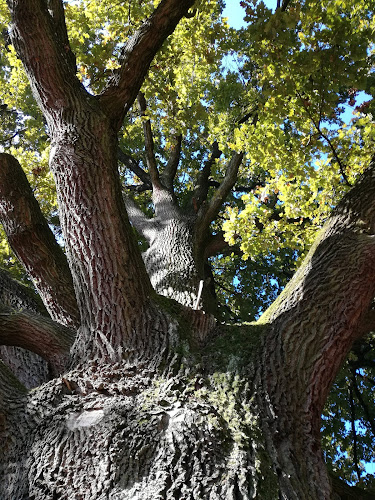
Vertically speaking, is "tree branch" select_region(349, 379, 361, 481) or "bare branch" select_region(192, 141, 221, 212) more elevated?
"bare branch" select_region(192, 141, 221, 212)

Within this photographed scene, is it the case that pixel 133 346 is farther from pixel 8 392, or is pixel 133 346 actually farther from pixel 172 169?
pixel 172 169

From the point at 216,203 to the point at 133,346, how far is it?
140 inches

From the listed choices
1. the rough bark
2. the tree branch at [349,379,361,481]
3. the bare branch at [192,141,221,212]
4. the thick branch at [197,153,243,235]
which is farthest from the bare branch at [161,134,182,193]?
the tree branch at [349,379,361,481]

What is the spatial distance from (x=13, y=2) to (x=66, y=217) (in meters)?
1.81

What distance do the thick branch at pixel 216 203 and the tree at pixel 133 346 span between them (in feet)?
8.17

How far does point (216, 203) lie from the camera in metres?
5.98

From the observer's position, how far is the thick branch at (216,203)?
5.87m

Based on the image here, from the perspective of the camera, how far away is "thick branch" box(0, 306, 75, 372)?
3.01 meters

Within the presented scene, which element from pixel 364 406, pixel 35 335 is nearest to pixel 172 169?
pixel 35 335

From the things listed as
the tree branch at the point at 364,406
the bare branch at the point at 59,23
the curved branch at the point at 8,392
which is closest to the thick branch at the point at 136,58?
the bare branch at the point at 59,23

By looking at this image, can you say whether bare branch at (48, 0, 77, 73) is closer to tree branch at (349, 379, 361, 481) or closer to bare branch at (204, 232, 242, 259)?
bare branch at (204, 232, 242, 259)

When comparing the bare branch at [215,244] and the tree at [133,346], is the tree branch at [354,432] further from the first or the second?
the tree at [133,346]

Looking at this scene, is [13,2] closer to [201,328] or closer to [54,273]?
[54,273]

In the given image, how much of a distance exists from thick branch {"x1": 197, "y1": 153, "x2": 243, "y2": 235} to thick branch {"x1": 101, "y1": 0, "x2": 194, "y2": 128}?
Answer: 8.42 feet
